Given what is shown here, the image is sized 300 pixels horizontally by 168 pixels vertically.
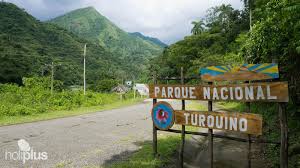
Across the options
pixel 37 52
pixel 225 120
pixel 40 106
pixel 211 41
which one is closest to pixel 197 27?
pixel 211 41

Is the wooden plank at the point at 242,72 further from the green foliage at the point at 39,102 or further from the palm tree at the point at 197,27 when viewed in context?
the palm tree at the point at 197,27

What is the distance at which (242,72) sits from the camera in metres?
5.29

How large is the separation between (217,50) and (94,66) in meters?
55.6

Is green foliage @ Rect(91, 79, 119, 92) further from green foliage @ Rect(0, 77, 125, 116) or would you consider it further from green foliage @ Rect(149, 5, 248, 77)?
green foliage @ Rect(0, 77, 125, 116)

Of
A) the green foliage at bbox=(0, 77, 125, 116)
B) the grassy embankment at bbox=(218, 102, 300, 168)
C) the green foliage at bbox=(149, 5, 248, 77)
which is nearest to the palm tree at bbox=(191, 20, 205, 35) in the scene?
the green foliage at bbox=(149, 5, 248, 77)

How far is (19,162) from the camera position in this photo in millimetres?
6684

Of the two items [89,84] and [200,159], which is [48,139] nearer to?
[200,159]

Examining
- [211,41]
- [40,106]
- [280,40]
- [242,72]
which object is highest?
[211,41]

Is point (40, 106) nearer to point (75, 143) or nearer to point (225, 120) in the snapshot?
point (75, 143)

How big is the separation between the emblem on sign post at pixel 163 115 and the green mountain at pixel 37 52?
51.8m

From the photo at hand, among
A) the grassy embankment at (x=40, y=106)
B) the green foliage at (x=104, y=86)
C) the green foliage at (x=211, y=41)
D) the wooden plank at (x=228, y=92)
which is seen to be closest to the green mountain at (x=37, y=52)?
the green foliage at (x=104, y=86)

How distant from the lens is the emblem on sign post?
21.2 ft

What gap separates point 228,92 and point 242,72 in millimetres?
479

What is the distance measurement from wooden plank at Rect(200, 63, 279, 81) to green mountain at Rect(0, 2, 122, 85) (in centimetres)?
5312
